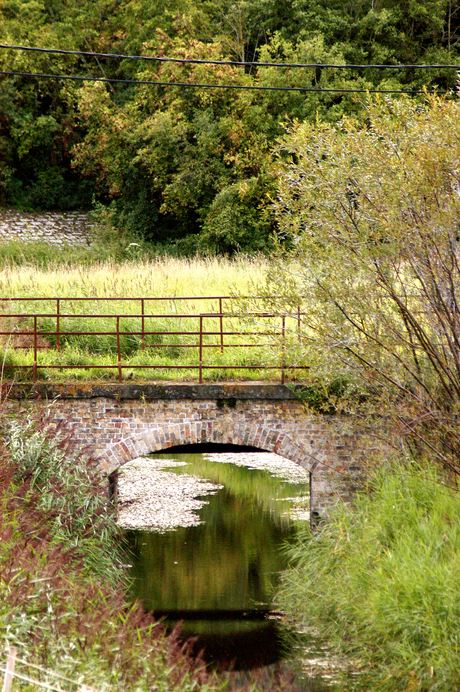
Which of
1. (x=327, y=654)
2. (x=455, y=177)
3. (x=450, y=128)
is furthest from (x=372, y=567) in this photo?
(x=450, y=128)

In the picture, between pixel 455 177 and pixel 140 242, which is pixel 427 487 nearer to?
pixel 455 177

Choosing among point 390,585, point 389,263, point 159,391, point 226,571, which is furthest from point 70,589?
point 226,571

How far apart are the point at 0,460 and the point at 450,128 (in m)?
6.79

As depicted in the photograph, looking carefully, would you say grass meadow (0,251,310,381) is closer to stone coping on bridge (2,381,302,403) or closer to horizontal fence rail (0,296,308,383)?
horizontal fence rail (0,296,308,383)

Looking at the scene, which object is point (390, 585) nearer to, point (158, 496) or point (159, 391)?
point (159, 391)

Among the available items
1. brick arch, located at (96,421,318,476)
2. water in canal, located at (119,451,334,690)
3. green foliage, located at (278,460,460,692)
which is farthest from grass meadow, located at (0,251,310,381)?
water in canal, located at (119,451,334,690)

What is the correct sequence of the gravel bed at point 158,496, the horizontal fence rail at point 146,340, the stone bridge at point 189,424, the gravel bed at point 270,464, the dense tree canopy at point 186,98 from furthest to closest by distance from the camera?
the dense tree canopy at point 186,98, the gravel bed at point 270,464, the gravel bed at point 158,496, the stone bridge at point 189,424, the horizontal fence rail at point 146,340

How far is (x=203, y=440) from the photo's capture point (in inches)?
423

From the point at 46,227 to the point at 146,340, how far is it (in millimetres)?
14712

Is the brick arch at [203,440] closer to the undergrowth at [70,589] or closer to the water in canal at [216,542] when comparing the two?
the undergrowth at [70,589]

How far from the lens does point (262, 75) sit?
71.7ft

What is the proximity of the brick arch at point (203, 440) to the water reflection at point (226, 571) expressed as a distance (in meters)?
1.38

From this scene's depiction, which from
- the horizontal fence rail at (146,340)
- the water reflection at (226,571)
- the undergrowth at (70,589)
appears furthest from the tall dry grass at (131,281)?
the undergrowth at (70,589)

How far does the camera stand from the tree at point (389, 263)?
346 inches
